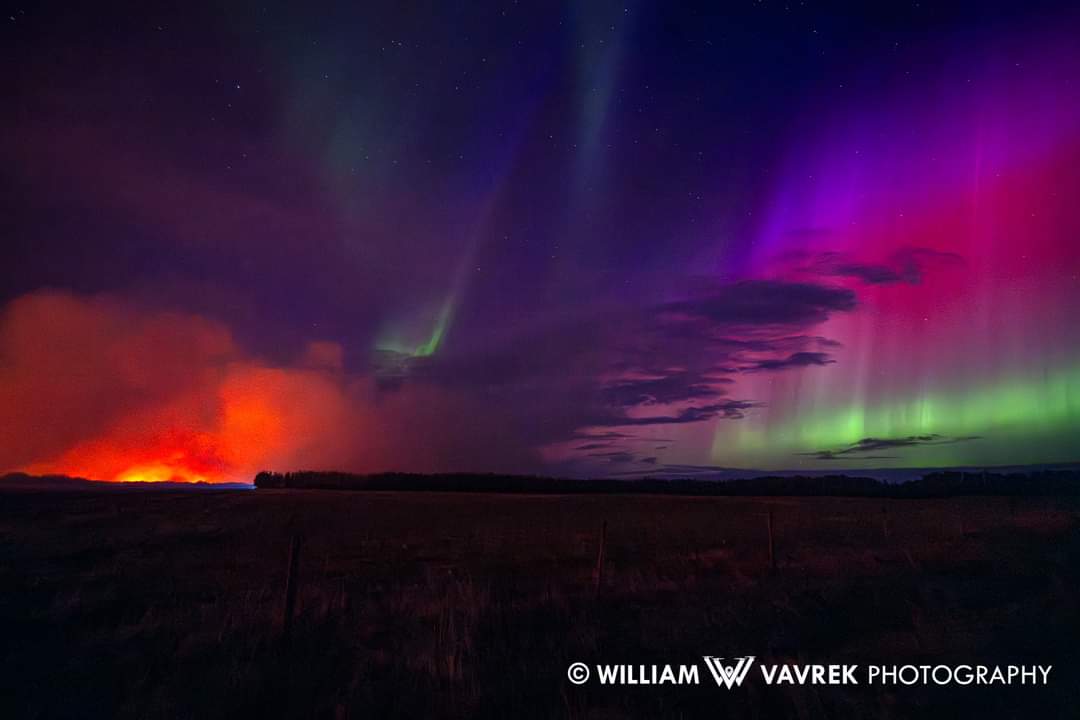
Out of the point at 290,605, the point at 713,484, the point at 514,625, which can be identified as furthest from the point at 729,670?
the point at 713,484

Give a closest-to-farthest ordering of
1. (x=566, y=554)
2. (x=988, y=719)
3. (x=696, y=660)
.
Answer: (x=988, y=719)
(x=696, y=660)
(x=566, y=554)

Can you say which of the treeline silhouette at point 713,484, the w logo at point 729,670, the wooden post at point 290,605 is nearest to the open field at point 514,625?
the wooden post at point 290,605

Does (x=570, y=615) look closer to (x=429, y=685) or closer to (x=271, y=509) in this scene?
(x=429, y=685)

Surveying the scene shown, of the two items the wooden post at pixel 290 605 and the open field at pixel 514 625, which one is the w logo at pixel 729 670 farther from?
the wooden post at pixel 290 605

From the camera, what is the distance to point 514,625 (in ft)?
43.8

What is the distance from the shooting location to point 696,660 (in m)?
10.7

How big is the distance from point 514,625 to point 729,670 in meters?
4.64

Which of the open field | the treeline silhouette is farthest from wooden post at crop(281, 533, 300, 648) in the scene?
the treeline silhouette

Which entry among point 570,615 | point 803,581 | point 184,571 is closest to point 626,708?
point 570,615

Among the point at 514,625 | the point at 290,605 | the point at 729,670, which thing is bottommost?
the point at 729,670

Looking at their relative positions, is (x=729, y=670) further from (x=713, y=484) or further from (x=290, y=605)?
(x=713, y=484)

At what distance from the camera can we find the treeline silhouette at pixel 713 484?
121 m

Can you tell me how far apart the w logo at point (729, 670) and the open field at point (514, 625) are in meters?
0.28

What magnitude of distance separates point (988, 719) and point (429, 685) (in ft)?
22.4
